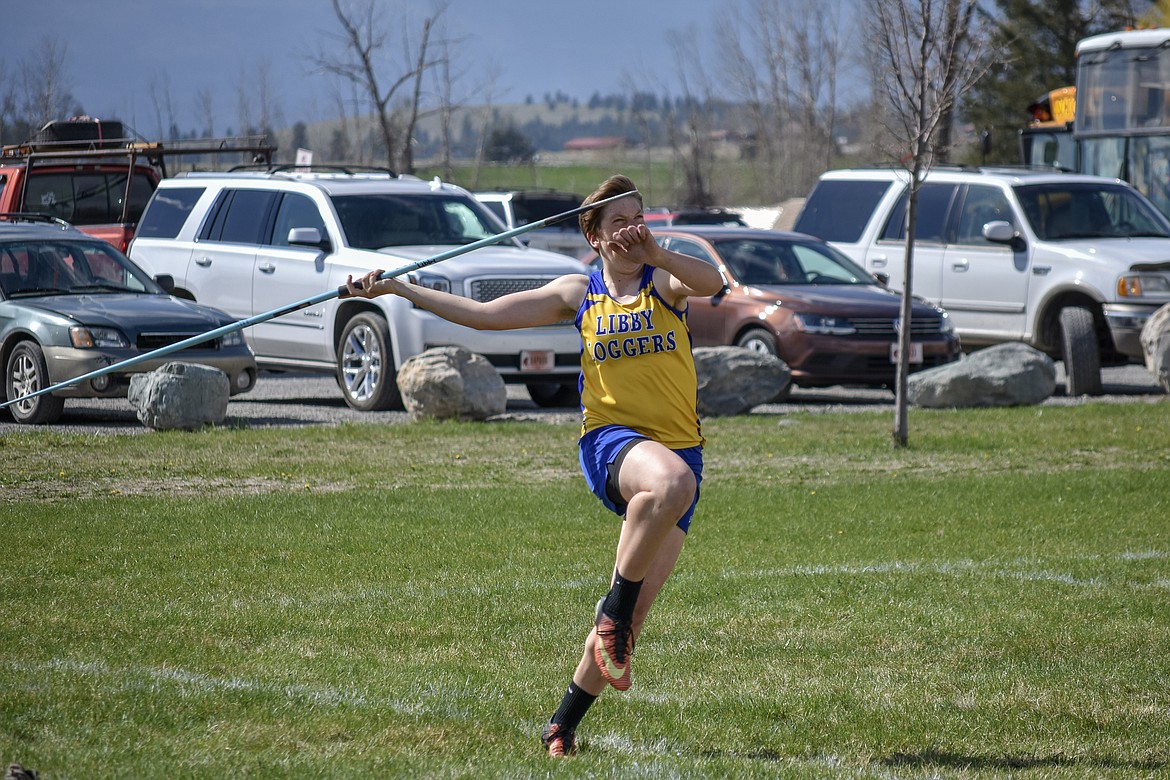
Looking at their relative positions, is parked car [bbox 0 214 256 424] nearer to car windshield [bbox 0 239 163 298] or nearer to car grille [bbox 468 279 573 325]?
car windshield [bbox 0 239 163 298]

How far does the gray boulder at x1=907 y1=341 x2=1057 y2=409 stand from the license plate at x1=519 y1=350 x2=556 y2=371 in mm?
3550

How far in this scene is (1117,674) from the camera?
18.9ft

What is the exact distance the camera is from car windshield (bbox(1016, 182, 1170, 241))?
17.0m

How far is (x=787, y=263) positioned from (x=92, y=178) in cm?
968

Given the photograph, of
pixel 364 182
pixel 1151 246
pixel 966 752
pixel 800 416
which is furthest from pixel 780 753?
pixel 1151 246

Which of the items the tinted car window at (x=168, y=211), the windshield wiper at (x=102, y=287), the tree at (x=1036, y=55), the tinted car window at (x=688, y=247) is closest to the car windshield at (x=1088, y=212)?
the tinted car window at (x=688, y=247)

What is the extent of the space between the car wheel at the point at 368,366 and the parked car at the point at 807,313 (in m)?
3.36

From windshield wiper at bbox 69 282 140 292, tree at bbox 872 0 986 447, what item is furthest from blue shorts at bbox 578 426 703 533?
windshield wiper at bbox 69 282 140 292

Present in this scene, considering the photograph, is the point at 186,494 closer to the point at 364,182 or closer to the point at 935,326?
the point at 364,182

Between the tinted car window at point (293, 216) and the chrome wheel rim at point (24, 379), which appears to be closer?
the chrome wheel rim at point (24, 379)

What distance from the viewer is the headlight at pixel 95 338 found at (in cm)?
1270

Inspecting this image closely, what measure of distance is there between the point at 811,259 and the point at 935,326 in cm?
172

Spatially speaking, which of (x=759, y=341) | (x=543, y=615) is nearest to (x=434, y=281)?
(x=759, y=341)

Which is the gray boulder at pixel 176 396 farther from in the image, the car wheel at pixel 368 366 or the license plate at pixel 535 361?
the license plate at pixel 535 361
